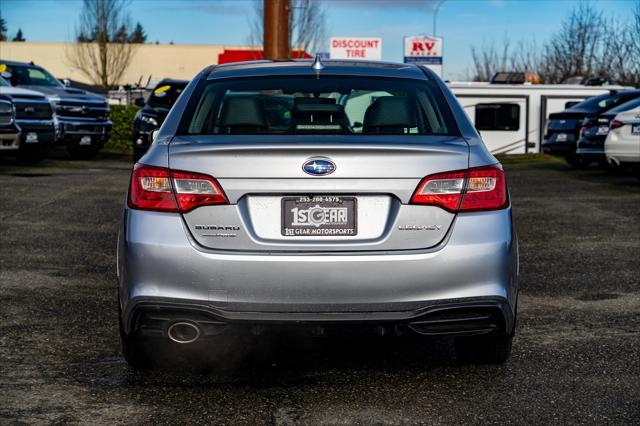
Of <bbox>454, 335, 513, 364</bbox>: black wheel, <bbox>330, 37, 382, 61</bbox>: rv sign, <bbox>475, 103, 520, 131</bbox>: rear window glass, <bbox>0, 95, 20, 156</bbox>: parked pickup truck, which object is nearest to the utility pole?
<bbox>0, 95, 20, 156</bbox>: parked pickup truck

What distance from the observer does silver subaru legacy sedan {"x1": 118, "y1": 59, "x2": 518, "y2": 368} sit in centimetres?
461

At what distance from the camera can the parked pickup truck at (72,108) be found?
2394cm

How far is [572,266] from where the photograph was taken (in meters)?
9.23

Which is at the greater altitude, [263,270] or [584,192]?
[263,270]

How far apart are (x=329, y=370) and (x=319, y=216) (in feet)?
3.77

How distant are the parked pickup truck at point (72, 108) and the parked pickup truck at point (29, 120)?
84.8 inches

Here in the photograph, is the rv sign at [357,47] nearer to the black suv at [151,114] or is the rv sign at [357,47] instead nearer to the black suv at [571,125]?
the black suv at [571,125]

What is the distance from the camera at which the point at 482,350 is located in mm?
5438

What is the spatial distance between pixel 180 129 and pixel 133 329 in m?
0.95

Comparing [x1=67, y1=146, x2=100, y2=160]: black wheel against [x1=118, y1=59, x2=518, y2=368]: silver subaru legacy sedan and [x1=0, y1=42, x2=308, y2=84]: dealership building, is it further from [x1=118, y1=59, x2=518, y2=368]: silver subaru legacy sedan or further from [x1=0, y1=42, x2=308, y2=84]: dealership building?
[x1=0, y1=42, x2=308, y2=84]: dealership building

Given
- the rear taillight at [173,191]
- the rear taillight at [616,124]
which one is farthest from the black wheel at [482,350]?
the rear taillight at [616,124]

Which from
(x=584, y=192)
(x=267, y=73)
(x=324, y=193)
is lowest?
(x=584, y=192)

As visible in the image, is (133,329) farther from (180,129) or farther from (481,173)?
(481,173)

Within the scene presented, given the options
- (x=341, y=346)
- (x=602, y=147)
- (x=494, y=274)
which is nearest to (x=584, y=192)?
(x=602, y=147)
